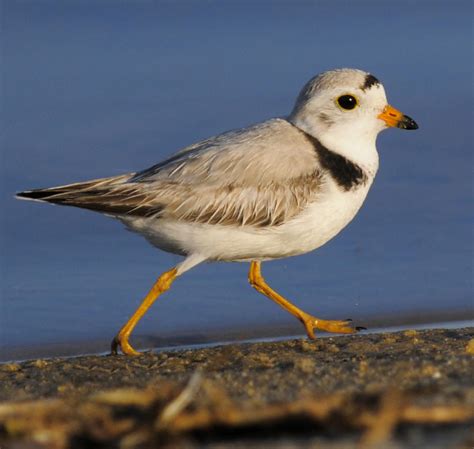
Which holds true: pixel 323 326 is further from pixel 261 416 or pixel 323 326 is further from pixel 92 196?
pixel 261 416

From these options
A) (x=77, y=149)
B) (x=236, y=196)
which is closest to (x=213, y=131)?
(x=77, y=149)

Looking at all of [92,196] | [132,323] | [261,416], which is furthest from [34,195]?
[261,416]

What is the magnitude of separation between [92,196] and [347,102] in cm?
169

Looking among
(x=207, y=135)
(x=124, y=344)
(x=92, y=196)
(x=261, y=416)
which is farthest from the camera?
(x=207, y=135)

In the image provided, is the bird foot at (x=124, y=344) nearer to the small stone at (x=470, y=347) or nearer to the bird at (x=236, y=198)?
the bird at (x=236, y=198)

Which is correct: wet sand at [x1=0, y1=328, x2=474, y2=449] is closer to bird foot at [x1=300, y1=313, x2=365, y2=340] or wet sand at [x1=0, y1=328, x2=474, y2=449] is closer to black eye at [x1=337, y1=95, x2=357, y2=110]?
bird foot at [x1=300, y1=313, x2=365, y2=340]

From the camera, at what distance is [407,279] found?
896 centimetres

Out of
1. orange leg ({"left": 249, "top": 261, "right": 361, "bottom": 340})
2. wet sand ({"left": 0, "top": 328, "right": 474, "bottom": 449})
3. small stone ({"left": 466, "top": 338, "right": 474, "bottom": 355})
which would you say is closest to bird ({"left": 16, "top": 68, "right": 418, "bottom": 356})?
orange leg ({"left": 249, "top": 261, "right": 361, "bottom": 340})

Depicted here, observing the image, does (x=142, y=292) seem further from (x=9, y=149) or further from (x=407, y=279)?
(x=9, y=149)

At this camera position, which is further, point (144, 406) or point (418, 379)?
point (418, 379)

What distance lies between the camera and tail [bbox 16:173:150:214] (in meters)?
7.50

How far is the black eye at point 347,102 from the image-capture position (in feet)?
25.8

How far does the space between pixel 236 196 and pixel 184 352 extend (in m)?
0.98

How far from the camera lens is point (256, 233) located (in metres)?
7.52
